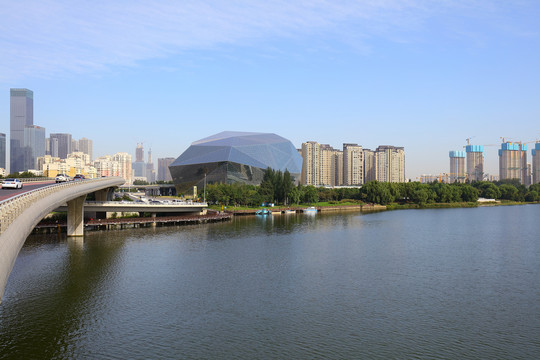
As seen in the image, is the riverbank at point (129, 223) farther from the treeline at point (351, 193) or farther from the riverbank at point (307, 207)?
the treeline at point (351, 193)

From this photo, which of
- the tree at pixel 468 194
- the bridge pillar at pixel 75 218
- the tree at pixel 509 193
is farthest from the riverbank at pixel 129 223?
the tree at pixel 509 193

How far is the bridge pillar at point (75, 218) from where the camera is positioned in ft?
169

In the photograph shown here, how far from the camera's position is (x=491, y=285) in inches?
1176

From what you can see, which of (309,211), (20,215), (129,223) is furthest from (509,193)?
(20,215)

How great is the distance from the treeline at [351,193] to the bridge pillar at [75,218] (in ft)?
127

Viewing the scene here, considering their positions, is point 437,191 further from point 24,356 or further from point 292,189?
point 24,356

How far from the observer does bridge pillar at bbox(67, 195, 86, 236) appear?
51438 mm

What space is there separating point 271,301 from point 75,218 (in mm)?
33555

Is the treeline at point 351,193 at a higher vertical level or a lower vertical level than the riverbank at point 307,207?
higher

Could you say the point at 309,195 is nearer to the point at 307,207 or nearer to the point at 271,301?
the point at 307,207

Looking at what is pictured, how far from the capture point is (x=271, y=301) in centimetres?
2603

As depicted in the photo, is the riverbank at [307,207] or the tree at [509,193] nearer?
the riverbank at [307,207]

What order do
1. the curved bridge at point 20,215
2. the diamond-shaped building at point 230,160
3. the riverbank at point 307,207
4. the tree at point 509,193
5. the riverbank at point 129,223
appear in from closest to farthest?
the curved bridge at point 20,215 < the riverbank at point 129,223 < the riverbank at point 307,207 < the diamond-shaped building at point 230,160 < the tree at point 509,193

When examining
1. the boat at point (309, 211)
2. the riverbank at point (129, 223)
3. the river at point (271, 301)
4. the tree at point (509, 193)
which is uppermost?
the tree at point (509, 193)
